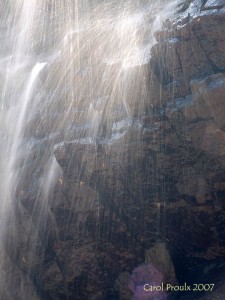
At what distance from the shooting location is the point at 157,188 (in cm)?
841

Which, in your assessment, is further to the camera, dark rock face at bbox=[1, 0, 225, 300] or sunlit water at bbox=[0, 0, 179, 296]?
sunlit water at bbox=[0, 0, 179, 296]

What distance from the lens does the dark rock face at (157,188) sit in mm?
7938

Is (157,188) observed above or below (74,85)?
below

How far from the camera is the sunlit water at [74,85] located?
30.8 ft

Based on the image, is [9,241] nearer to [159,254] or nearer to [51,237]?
[51,237]

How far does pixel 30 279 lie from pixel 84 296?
1751 mm

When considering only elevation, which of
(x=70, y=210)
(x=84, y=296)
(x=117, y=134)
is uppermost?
(x=117, y=134)

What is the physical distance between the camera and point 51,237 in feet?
31.0

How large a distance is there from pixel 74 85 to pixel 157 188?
4.52m

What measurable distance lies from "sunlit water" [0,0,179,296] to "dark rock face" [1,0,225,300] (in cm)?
58

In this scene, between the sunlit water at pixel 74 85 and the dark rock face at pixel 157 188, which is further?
the sunlit water at pixel 74 85

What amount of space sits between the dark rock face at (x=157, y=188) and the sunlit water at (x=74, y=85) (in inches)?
22.9

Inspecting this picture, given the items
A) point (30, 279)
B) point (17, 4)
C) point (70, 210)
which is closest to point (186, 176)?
point (70, 210)

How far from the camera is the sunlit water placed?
369 inches
